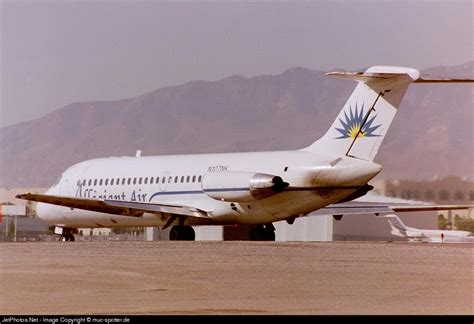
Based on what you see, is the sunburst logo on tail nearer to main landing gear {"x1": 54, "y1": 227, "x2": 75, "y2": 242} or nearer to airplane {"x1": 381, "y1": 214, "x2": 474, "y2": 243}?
main landing gear {"x1": 54, "y1": 227, "x2": 75, "y2": 242}

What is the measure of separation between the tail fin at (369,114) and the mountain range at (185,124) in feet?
138

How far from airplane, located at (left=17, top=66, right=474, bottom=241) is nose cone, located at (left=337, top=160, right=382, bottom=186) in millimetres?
31

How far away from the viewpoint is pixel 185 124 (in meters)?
146

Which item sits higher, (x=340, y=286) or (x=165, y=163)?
(x=165, y=163)

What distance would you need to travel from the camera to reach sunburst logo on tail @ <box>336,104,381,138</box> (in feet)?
125

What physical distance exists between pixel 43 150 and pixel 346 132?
11311cm

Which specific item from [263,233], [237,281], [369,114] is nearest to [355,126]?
[369,114]

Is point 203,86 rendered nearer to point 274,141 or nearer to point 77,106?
point 77,106

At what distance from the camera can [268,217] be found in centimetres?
4059

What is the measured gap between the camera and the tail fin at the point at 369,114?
121 ft

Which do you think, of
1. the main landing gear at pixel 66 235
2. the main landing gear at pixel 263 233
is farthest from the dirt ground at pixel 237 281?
the main landing gear at pixel 66 235

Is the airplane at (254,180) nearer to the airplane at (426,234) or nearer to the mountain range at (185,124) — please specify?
the airplane at (426,234)

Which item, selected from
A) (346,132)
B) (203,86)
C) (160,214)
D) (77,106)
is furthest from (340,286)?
(77,106)

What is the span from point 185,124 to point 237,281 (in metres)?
123
